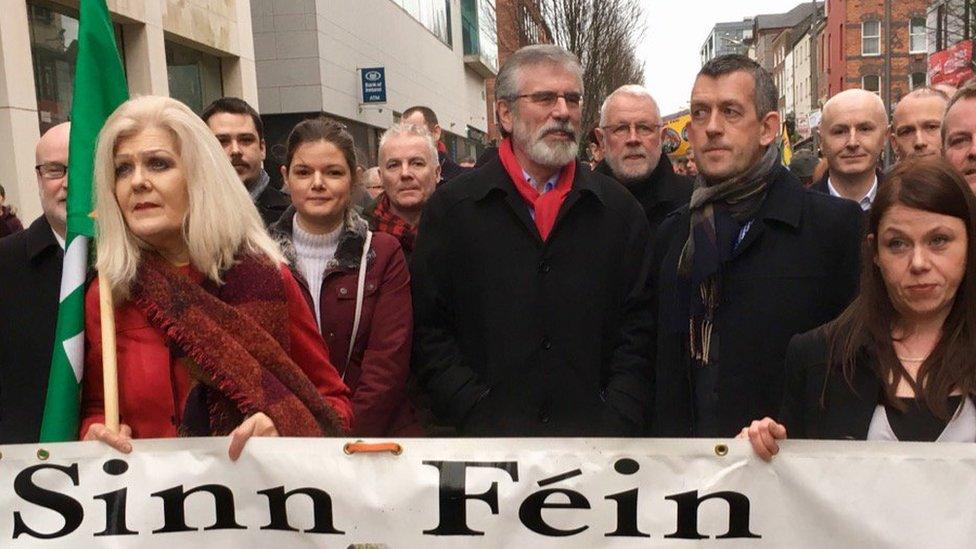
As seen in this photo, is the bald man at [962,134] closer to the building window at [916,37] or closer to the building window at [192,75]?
the building window at [192,75]

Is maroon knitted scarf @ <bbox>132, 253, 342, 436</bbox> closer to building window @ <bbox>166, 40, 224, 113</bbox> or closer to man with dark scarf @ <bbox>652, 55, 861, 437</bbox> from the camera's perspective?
man with dark scarf @ <bbox>652, 55, 861, 437</bbox>

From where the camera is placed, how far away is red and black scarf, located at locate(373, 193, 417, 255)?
427cm

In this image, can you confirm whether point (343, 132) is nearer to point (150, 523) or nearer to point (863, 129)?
point (150, 523)

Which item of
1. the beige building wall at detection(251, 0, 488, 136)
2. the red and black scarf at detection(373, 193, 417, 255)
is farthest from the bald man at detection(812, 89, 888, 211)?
the beige building wall at detection(251, 0, 488, 136)

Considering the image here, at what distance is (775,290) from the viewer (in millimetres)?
3014

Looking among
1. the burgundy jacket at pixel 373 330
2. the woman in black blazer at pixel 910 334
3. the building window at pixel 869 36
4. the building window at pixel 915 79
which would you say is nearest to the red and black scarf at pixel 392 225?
the burgundy jacket at pixel 373 330

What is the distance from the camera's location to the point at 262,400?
7.88 feet

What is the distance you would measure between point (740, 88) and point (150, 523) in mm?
2243

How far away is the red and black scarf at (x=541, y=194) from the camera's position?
10.8 ft

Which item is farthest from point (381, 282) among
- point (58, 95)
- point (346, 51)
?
point (346, 51)

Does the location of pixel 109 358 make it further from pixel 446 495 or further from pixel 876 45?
pixel 876 45

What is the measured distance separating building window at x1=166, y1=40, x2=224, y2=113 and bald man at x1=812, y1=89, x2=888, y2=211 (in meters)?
10.2

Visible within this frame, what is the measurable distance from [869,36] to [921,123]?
5762 cm

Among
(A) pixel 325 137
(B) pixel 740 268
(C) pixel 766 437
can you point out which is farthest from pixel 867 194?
(C) pixel 766 437
